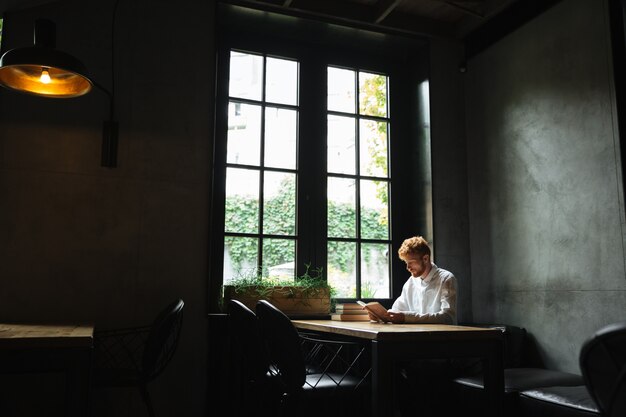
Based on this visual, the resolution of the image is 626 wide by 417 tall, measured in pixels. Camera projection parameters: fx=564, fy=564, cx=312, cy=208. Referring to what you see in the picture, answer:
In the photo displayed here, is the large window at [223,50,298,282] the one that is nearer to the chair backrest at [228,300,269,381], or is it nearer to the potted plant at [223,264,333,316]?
the potted plant at [223,264,333,316]

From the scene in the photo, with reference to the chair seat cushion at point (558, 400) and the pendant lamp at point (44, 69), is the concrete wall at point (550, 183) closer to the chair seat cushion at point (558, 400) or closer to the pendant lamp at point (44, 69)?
the chair seat cushion at point (558, 400)

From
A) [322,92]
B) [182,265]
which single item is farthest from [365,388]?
[322,92]

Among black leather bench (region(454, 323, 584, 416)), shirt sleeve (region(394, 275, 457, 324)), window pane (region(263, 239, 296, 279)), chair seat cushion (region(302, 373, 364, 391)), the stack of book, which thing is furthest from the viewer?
window pane (region(263, 239, 296, 279))

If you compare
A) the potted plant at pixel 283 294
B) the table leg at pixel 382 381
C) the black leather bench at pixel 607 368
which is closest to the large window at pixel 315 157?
the potted plant at pixel 283 294

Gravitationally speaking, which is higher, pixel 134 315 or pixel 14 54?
pixel 14 54

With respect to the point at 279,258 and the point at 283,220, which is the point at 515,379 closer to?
the point at 279,258

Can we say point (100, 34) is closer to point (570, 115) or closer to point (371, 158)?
point (371, 158)

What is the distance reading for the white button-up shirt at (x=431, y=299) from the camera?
3.63 m

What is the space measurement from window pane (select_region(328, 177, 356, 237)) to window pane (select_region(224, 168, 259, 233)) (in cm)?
68

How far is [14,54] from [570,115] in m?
3.74

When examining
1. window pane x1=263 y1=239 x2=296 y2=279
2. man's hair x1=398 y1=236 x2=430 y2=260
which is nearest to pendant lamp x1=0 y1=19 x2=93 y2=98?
window pane x1=263 y1=239 x2=296 y2=279

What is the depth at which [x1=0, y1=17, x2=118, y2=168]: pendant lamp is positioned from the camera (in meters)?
3.16

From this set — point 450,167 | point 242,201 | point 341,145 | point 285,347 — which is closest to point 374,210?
point 341,145

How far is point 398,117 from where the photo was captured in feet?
18.0
